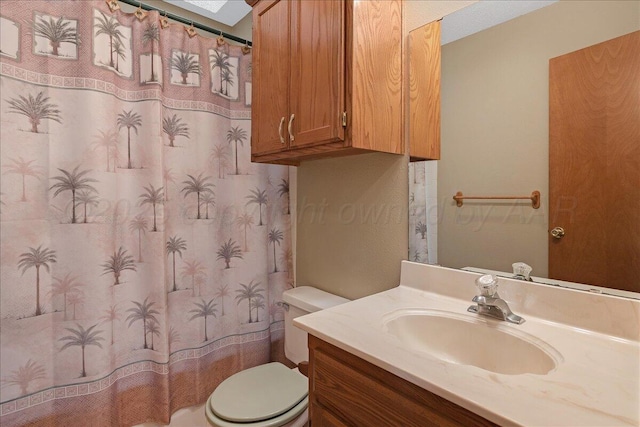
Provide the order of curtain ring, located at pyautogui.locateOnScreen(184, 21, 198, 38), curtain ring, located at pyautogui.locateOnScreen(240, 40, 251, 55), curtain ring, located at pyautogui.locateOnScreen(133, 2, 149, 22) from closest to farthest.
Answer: curtain ring, located at pyautogui.locateOnScreen(133, 2, 149, 22) < curtain ring, located at pyautogui.locateOnScreen(184, 21, 198, 38) < curtain ring, located at pyautogui.locateOnScreen(240, 40, 251, 55)

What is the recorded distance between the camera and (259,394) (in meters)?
1.25

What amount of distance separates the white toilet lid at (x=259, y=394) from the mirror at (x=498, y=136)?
0.77 m

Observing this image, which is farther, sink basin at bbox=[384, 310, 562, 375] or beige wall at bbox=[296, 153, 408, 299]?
beige wall at bbox=[296, 153, 408, 299]

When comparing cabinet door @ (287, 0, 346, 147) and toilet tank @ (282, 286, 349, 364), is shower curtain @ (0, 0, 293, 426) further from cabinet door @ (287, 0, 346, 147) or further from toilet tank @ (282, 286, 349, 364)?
cabinet door @ (287, 0, 346, 147)

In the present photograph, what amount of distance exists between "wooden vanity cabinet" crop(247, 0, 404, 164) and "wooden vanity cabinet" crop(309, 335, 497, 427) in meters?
0.67

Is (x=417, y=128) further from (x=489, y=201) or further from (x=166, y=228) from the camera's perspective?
(x=166, y=228)

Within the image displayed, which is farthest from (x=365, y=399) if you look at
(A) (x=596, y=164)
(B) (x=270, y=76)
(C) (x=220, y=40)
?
(C) (x=220, y=40)

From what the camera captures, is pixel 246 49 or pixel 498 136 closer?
pixel 498 136

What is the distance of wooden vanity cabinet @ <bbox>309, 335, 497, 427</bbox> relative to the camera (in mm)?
600

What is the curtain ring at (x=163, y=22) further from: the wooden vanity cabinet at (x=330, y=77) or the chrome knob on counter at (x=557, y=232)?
the chrome knob on counter at (x=557, y=232)

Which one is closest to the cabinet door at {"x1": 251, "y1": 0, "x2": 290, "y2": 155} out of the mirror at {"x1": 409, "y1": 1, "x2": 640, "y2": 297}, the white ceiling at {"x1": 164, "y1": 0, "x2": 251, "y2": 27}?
the mirror at {"x1": 409, "y1": 1, "x2": 640, "y2": 297}

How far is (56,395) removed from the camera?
4.07ft

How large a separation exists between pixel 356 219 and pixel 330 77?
63cm

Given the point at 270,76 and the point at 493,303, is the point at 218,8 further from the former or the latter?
the point at 493,303
